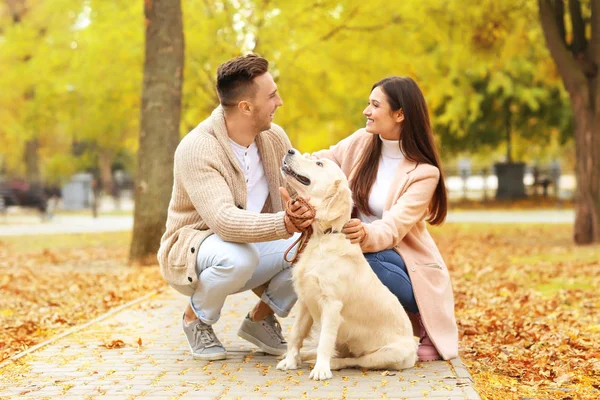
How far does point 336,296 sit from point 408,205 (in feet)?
2.95

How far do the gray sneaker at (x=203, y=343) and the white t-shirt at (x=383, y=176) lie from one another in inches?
51.5

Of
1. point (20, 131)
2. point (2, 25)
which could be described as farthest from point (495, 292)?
point (2, 25)

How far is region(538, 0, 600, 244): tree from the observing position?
1437cm

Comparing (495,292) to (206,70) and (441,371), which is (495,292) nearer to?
(441,371)

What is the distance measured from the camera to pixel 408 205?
5465mm

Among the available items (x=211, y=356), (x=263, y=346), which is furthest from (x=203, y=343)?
(x=263, y=346)

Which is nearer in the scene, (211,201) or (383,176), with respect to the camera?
(211,201)

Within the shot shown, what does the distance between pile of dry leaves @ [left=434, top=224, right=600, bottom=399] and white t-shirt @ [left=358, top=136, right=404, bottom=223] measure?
1197 millimetres

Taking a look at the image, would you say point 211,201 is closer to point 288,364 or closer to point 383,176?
point 288,364

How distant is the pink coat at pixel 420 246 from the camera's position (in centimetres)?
542

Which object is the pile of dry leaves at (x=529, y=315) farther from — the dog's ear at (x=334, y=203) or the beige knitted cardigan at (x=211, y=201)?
the beige knitted cardigan at (x=211, y=201)

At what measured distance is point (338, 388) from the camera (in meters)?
4.70

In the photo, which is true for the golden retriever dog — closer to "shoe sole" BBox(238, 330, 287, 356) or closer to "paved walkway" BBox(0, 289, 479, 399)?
"paved walkway" BBox(0, 289, 479, 399)

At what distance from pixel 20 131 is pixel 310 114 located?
539 inches
